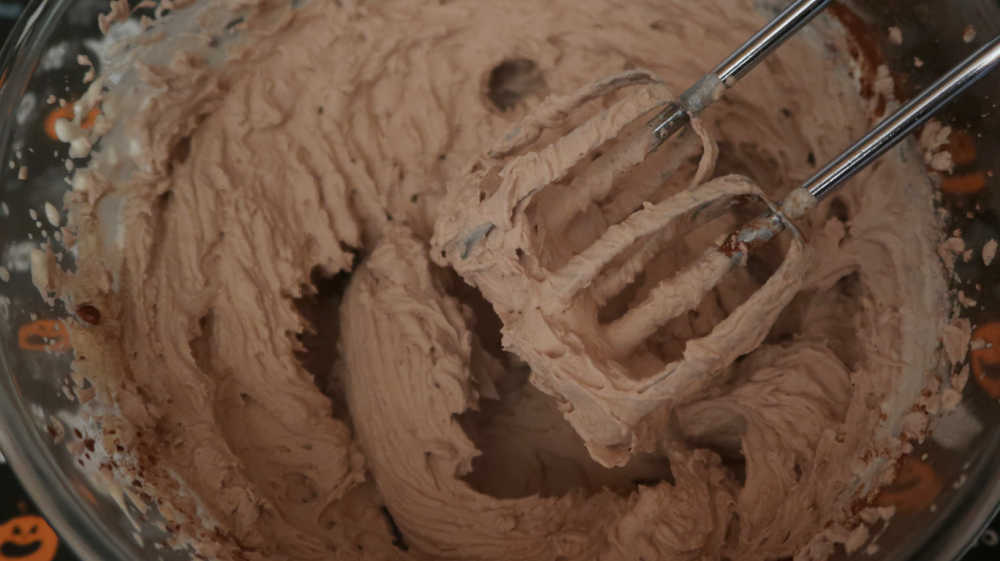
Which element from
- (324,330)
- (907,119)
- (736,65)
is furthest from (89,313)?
(907,119)

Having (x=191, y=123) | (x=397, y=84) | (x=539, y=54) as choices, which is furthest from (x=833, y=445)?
(x=191, y=123)

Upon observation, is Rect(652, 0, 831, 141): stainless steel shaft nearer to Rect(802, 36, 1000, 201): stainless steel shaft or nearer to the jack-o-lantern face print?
Rect(802, 36, 1000, 201): stainless steel shaft

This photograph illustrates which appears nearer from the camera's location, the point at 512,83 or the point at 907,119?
the point at 907,119

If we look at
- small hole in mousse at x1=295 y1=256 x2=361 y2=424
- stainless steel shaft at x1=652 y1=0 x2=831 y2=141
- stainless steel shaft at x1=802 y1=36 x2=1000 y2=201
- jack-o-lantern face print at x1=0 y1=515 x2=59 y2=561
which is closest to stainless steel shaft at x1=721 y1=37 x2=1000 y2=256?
stainless steel shaft at x1=802 y1=36 x2=1000 y2=201

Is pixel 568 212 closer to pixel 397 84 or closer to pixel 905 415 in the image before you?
pixel 397 84

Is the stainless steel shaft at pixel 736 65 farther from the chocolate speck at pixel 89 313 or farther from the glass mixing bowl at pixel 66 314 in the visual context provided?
the chocolate speck at pixel 89 313

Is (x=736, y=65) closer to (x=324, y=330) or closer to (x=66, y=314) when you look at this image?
(x=324, y=330)
